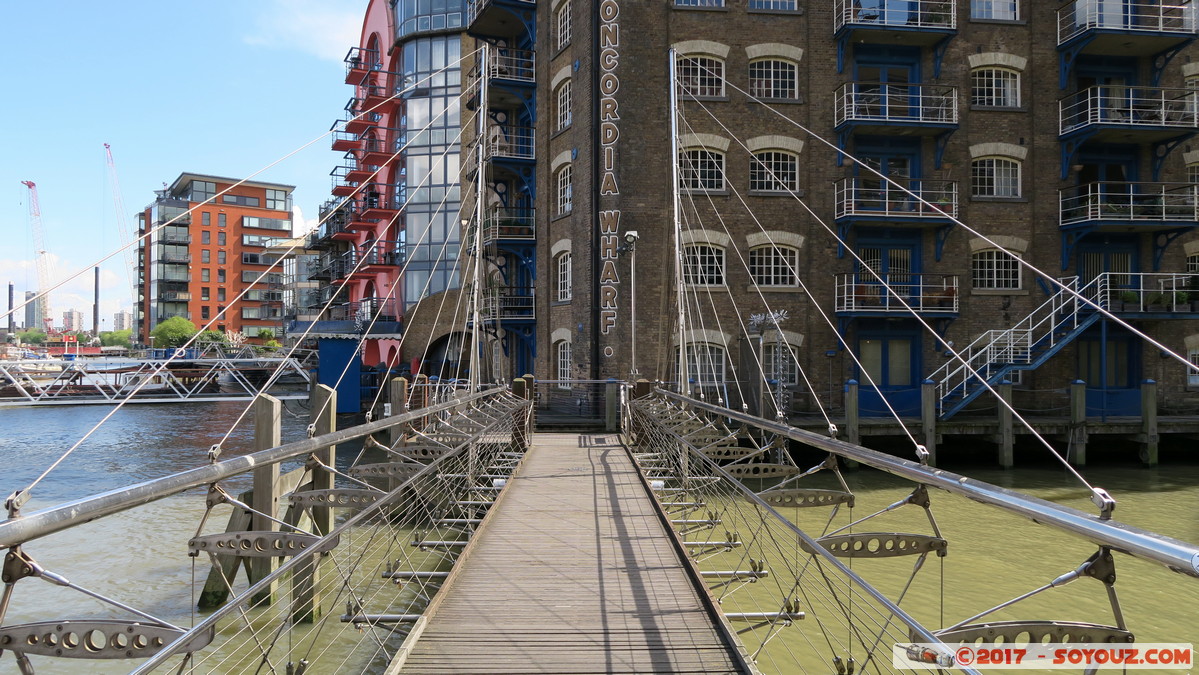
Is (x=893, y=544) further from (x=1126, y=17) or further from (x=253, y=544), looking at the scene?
(x=1126, y=17)

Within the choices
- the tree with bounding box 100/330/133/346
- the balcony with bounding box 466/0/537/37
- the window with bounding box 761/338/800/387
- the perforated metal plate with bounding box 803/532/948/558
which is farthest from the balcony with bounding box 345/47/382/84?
the tree with bounding box 100/330/133/346

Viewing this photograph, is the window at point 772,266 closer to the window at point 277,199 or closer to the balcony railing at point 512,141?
the balcony railing at point 512,141

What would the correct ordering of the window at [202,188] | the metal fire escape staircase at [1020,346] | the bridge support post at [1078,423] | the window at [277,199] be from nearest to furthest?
the bridge support post at [1078,423], the metal fire escape staircase at [1020,346], the window at [277,199], the window at [202,188]

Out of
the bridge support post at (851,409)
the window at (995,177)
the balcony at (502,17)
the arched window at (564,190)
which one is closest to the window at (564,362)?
the arched window at (564,190)

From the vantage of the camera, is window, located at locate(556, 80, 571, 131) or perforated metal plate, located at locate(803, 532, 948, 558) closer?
perforated metal plate, located at locate(803, 532, 948, 558)

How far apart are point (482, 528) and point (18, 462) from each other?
911 inches

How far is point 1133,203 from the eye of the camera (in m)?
23.6

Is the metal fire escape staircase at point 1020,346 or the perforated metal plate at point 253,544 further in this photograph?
the metal fire escape staircase at point 1020,346

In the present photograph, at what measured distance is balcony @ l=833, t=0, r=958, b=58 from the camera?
2294 centimetres

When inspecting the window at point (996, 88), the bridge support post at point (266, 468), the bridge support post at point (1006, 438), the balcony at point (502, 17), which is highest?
the balcony at point (502, 17)

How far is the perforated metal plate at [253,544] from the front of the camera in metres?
3.94

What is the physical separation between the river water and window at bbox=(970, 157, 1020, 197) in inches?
315

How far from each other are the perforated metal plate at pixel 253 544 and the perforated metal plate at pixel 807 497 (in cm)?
278

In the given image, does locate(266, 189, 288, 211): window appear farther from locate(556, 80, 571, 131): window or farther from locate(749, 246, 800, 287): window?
locate(749, 246, 800, 287): window
